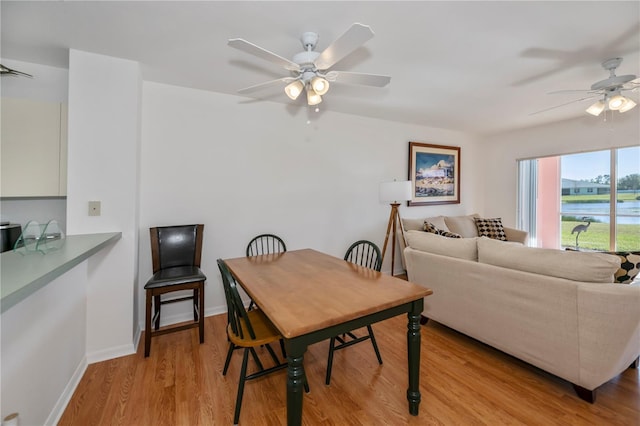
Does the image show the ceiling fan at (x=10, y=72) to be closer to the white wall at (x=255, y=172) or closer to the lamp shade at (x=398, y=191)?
the white wall at (x=255, y=172)

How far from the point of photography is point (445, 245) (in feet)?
7.82

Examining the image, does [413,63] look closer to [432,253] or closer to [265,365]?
[432,253]

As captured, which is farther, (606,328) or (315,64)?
(315,64)

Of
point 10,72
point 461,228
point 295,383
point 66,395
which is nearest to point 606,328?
point 295,383

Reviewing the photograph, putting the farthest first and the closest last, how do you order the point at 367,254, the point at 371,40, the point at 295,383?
1. the point at 367,254
2. the point at 371,40
3. the point at 295,383

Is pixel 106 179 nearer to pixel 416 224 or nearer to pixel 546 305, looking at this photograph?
pixel 546 305

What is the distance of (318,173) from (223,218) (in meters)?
1.32

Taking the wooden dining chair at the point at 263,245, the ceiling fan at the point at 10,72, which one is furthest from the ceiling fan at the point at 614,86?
the ceiling fan at the point at 10,72

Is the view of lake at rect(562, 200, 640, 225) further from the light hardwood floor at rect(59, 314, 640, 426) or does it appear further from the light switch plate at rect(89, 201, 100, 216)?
the light switch plate at rect(89, 201, 100, 216)

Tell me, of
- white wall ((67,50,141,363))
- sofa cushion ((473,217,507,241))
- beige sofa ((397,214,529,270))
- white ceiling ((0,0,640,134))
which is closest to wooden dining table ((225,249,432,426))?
white wall ((67,50,141,363))

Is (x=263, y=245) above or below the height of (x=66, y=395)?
above

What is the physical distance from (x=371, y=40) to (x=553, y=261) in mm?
1959

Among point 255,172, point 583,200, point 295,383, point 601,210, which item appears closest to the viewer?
point 295,383

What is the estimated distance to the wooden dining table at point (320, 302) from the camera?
1.14 m
